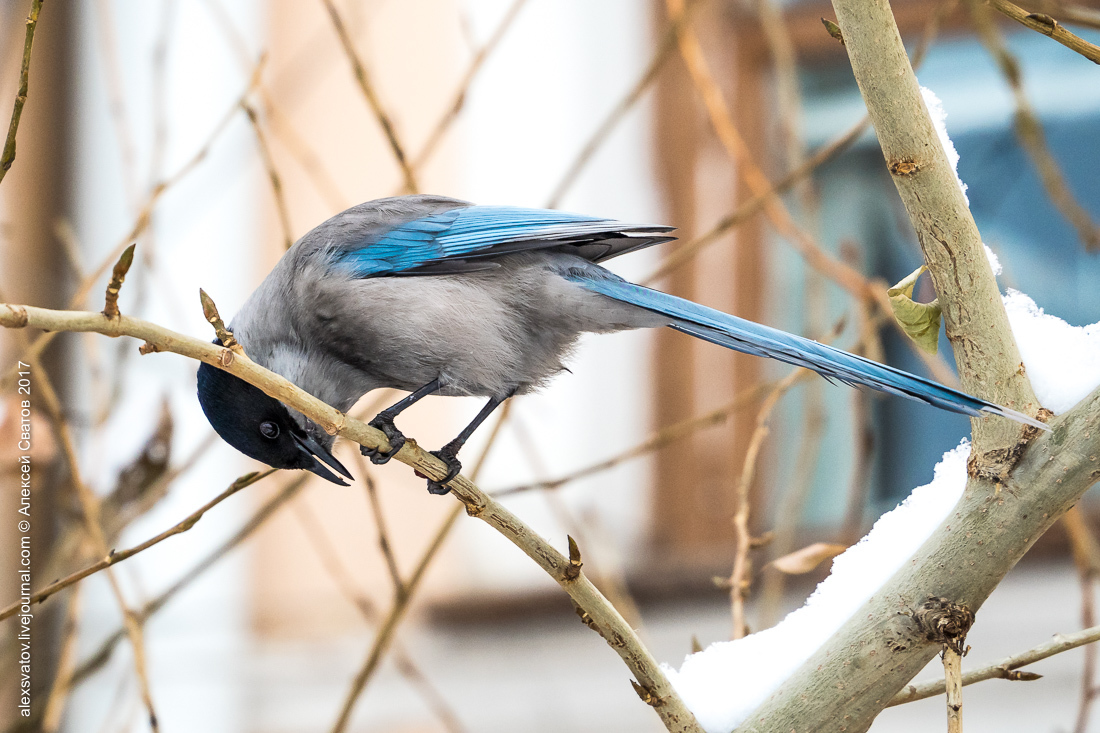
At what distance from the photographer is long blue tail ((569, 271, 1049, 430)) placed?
846 millimetres

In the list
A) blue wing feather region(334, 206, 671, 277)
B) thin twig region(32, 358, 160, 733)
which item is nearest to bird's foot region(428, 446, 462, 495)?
blue wing feather region(334, 206, 671, 277)

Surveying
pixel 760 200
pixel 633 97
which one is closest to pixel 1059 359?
pixel 760 200

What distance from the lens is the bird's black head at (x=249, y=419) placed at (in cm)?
138

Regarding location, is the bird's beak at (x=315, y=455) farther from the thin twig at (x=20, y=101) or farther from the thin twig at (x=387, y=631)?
the thin twig at (x=20, y=101)

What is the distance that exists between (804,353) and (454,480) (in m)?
0.38

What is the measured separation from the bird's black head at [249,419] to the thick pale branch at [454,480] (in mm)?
349

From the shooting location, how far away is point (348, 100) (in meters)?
3.78

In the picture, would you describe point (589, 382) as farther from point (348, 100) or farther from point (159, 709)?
point (159, 709)

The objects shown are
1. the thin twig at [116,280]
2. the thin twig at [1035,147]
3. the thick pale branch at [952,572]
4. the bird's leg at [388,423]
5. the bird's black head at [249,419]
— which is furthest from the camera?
the thin twig at [1035,147]

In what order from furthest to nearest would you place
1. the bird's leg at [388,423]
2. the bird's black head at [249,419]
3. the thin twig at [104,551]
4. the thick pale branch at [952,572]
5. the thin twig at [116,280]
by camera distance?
the bird's black head at [249,419], the bird's leg at [388,423], the thin twig at [104,551], the thick pale branch at [952,572], the thin twig at [116,280]

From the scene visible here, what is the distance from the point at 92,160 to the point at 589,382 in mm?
1966

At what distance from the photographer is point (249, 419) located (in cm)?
138

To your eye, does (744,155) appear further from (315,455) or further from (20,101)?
(20,101)

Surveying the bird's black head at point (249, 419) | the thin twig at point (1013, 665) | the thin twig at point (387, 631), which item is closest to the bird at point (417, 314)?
the bird's black head at point (249, 419)
